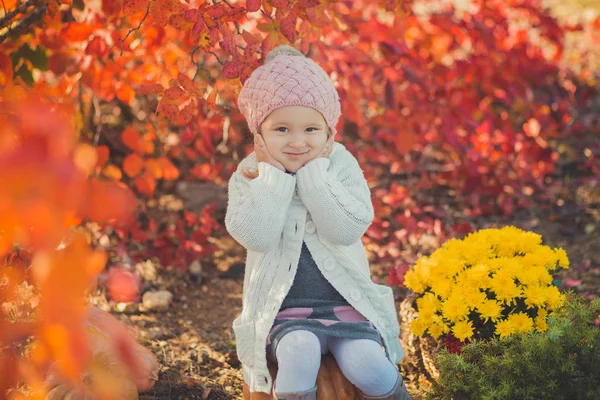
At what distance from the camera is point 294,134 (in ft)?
7.95

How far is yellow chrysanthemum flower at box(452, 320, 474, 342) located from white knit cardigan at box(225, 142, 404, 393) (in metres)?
0.28

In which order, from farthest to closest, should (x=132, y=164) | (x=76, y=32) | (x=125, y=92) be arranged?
(x=132, y=164) < (x=125, y=92) < (x=76, y=32)

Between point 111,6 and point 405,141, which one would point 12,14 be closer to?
point 111,6

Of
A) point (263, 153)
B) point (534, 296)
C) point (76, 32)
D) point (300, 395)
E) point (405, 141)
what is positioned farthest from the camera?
point (405, 141)

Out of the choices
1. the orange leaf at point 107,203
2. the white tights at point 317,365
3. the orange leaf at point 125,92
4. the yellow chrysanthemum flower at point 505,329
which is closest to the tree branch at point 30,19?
the orange leaf at point 125,92

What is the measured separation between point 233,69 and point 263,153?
0.38 m

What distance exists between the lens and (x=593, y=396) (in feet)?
6.87

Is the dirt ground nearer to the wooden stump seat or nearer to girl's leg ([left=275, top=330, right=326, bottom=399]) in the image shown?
the wooden stump seat

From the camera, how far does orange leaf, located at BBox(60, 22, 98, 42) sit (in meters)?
3.25

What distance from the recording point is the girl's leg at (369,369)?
7.45ft

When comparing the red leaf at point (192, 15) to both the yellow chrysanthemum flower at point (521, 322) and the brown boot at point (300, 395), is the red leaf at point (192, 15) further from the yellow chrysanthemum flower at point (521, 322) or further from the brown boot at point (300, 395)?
the yellow chrysanthemum flower at point (521, 322)

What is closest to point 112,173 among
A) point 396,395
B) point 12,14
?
point 12,14

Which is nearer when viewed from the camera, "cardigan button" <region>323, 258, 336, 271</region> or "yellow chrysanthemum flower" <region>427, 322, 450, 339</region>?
"cardigan button" <region>323, 258, 336, 271</region>

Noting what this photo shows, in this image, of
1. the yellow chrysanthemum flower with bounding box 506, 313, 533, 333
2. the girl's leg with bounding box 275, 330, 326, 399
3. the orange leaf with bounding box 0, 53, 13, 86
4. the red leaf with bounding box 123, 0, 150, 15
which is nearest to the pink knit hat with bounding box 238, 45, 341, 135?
the red leaf with bounding box 123, 0, 150, 15
